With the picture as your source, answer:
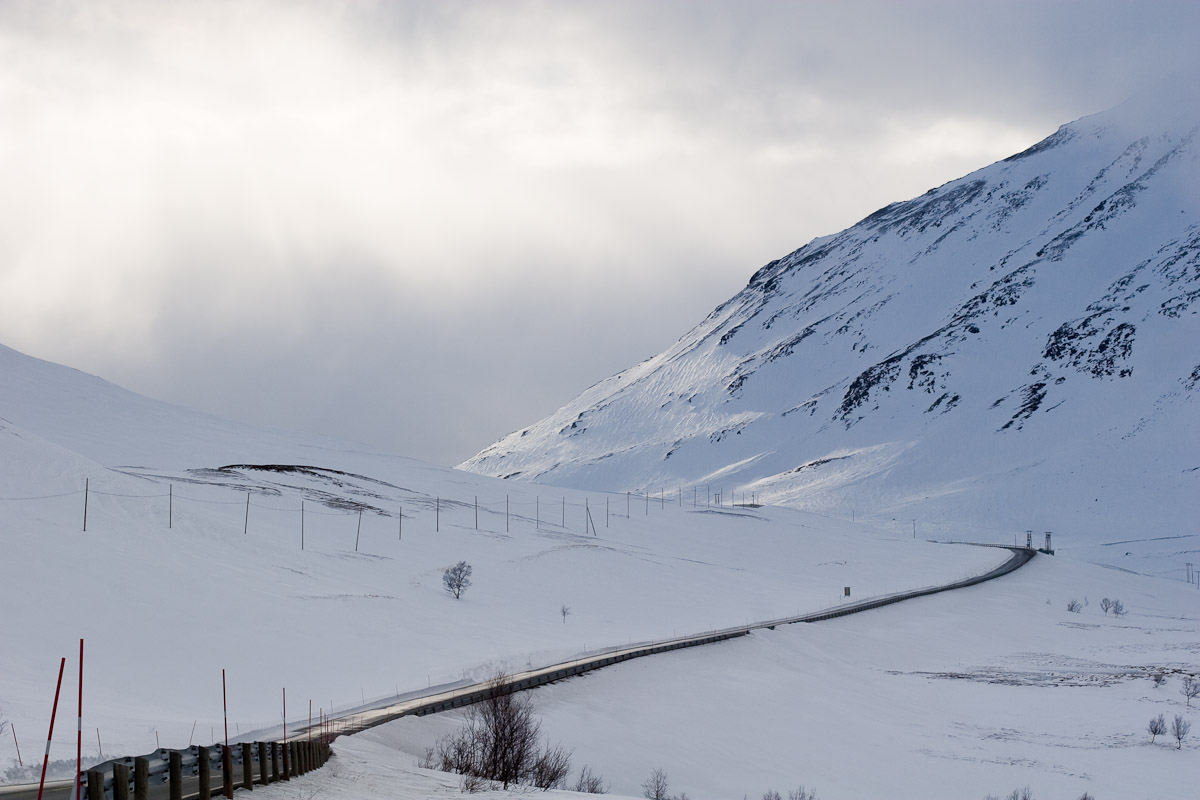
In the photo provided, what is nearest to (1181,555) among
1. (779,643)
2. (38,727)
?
(779,643)

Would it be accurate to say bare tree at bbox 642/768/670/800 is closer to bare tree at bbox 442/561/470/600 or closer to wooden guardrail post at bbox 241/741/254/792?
wooden guardrail post at bbox 241/741/254/792

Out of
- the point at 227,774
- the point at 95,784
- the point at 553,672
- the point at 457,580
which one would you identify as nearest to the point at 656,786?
the point at 553,672

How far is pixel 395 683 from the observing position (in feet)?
158

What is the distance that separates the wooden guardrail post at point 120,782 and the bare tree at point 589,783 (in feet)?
59.1

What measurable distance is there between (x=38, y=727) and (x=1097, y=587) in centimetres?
10397

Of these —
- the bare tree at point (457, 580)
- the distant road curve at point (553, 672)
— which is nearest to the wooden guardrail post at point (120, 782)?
the distant road curve at point (553, 672)

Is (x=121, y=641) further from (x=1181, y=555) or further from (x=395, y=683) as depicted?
(x=1181, y=555)

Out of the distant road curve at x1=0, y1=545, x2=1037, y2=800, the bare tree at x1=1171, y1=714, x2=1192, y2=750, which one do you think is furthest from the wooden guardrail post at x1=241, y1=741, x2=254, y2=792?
the bare tree at x1=1171, y1=714, x2=1192, y2=750

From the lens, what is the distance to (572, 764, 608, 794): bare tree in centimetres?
2981

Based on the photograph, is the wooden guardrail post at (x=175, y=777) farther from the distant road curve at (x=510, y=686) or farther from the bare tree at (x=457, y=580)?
the bare tree at (x=457, y=580)

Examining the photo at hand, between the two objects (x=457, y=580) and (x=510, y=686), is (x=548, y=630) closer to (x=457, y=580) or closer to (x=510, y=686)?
(x=457, y=580)

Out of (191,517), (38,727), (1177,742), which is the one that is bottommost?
(1177,742)

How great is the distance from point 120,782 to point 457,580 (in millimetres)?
61799

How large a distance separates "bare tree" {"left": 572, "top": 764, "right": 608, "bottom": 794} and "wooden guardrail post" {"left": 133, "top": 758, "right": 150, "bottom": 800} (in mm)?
17614
